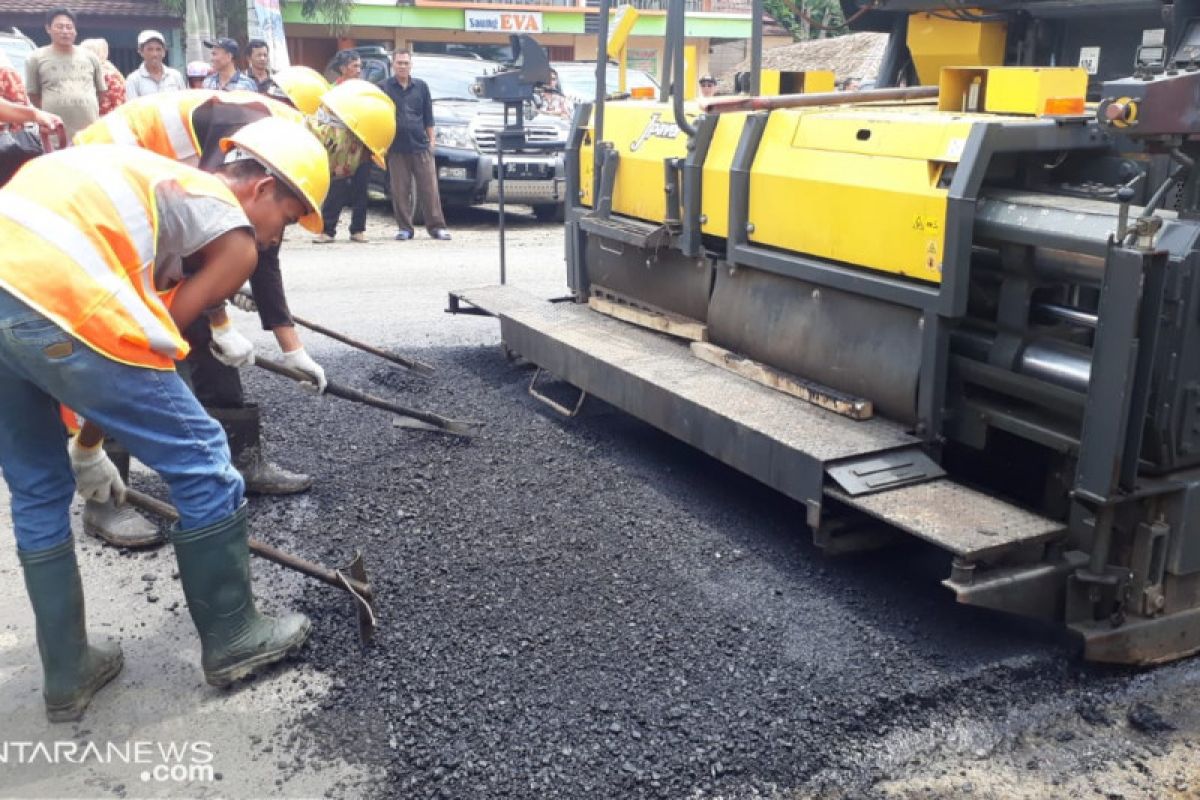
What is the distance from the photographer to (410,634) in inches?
138

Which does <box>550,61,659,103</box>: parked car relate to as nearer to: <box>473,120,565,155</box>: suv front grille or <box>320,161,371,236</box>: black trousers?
<box>473,120,565,155</box>: suv front grille

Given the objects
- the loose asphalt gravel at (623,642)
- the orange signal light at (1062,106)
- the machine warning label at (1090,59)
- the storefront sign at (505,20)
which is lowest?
the loose asphalt gravel at (623,642)

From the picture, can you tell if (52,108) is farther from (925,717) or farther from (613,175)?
(925,717)

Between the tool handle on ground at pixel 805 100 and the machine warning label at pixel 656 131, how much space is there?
1.01 feet

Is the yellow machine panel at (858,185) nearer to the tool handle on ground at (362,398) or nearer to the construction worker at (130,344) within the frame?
the tool handle on ground at (362,398)

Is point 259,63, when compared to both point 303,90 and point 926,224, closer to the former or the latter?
point 303,90

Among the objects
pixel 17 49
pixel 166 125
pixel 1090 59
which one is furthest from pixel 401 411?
pixel 17 49

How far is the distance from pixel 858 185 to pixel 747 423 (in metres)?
0.88

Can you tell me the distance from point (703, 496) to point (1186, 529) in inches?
70.2

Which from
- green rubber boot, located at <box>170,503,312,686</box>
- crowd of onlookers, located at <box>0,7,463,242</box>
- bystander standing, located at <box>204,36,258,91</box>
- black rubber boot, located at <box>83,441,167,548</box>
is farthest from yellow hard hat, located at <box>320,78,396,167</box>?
bystander standing, located at <box>204,36,258,91</box>

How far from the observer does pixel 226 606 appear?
3.27 m

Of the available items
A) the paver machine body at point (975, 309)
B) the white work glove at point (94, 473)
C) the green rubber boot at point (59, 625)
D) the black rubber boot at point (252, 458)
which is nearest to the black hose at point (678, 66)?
the paver machine body at point (975, 309)

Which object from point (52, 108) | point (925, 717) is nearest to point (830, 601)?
point (925, 717)

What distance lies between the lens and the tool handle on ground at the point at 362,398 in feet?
15.5
